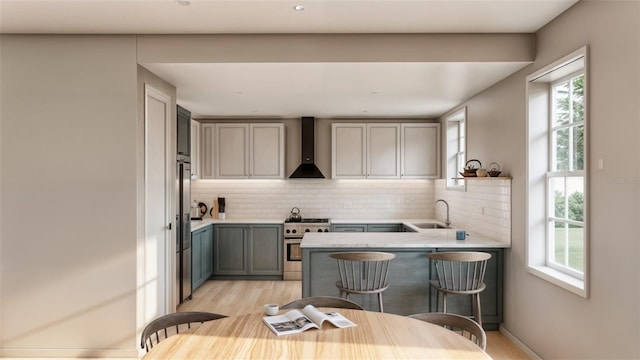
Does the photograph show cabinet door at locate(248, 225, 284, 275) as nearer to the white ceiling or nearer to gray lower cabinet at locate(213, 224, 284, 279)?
gray lower cabinet at locate(213, 224, 284, 279)

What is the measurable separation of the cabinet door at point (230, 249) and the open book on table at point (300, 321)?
4.11m

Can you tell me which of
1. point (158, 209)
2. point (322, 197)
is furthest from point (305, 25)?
point (322, 197)

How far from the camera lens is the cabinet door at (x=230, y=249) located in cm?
627

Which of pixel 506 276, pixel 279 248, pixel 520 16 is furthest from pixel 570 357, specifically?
pixel 279 248

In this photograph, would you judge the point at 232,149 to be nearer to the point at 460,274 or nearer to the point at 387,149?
the point at 387,149

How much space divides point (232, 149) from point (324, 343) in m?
4.96

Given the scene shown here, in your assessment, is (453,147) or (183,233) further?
(453,147)

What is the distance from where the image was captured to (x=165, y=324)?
2252 millimetres

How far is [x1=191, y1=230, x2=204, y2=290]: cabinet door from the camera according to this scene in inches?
216

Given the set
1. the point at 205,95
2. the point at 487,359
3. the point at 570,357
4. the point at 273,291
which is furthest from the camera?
the point at 273,291

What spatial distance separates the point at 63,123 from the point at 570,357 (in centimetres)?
433

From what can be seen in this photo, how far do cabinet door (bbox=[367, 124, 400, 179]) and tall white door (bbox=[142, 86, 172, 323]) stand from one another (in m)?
3.22

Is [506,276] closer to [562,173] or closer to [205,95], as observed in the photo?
[562,173]

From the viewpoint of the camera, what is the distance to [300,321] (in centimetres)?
216
